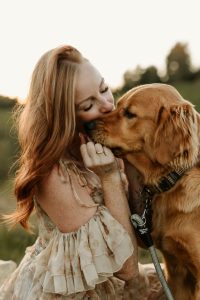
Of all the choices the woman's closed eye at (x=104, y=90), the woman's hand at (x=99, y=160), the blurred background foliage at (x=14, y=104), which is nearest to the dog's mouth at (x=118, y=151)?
the woman's hand at (x=99, y=160)

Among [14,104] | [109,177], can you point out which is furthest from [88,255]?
[14,104]

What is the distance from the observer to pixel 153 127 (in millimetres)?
3621

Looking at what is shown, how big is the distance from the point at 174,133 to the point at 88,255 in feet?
2.72

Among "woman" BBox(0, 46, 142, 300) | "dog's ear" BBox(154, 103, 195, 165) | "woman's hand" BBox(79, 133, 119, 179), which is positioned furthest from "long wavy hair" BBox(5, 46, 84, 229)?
"dog's ear" BBox(154, 103, 195, 165)

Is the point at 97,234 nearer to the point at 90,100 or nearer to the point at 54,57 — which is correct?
the point at 90,100

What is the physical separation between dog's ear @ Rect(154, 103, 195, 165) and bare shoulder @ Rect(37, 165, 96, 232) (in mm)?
495

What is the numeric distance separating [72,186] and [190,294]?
98 cm

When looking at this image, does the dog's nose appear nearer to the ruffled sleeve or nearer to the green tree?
the ruffled sleeve

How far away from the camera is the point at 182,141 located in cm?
342

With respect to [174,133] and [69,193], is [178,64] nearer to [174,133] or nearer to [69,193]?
[174,133]

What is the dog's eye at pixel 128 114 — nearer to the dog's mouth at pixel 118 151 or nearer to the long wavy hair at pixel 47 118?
the dog's mouth at pixel 118 151

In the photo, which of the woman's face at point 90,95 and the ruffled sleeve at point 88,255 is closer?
the ruffled sleeve at point 88,255

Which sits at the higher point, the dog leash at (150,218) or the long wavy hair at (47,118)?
the long wavy hair at (47,118)

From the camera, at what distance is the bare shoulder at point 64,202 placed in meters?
3.45
